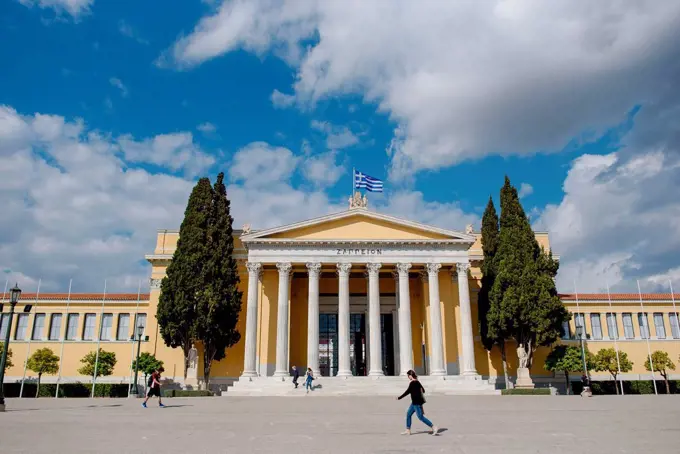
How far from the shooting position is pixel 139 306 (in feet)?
151

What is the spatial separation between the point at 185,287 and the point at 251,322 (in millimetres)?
5954

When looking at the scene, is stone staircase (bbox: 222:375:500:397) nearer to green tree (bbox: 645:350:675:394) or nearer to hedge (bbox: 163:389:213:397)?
hedge (bbox: 163:389:213:397)

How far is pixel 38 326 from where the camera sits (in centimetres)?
4569

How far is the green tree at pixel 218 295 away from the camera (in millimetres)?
34531

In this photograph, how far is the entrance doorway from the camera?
4344 cm

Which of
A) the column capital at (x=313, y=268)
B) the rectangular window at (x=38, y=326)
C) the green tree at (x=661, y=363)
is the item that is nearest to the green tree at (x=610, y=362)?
the green tree at (x=661, y=363)

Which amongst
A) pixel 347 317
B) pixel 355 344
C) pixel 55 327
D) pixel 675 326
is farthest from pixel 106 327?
pixel 675 326

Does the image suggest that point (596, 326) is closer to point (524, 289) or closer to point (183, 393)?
point (524, 289)

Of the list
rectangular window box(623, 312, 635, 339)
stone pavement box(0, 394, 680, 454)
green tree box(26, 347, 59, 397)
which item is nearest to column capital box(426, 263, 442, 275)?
rectangular window box(623, 312, 635, 339)

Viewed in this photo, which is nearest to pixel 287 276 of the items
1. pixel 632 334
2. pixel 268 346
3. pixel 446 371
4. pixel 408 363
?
pixel 268 346

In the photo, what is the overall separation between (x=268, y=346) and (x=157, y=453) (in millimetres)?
30974

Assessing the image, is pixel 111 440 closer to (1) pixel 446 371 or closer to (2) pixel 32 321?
(1) pixel 446 371

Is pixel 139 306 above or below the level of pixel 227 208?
below

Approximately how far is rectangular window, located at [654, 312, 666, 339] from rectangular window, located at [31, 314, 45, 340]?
53.9 meters
